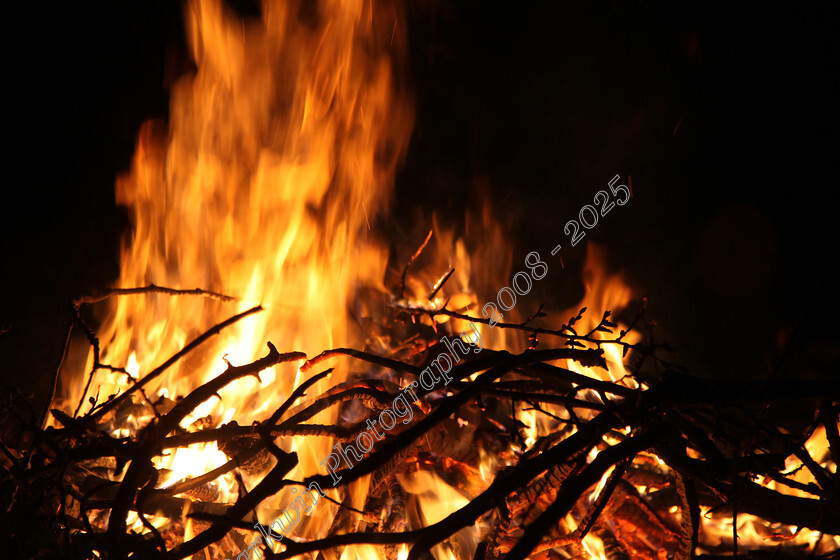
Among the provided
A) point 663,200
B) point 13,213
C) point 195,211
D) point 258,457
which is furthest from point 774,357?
point 13,213

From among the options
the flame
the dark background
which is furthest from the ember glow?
the dark background

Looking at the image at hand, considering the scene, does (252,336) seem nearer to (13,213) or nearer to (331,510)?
(331,510)

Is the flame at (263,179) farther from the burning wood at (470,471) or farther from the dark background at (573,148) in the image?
the burning wood at (470,471)

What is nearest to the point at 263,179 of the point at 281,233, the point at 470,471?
the point at 281,233

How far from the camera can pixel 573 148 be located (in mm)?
3510

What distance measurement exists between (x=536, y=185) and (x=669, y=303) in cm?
117

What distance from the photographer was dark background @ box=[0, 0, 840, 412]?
3068 millimetres

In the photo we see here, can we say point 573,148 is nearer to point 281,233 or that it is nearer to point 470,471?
point 281,233

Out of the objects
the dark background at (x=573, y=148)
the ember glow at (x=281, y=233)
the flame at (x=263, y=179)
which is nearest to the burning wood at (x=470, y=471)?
the ember glow at (x=281, y=233)

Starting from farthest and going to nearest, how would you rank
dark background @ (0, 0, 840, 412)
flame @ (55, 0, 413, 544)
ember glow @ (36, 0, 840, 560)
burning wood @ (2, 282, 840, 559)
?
dark background @ (0, 0, 840, 412) < flame @ (55, 0, 413, 544) < ember glow @ (36, 0, 840, 560) < burning wood @ (2, 282, 840, 559)

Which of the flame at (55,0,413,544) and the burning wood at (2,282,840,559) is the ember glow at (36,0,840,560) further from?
the burning wood at (2,282,840,559)

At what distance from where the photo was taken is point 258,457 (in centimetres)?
192

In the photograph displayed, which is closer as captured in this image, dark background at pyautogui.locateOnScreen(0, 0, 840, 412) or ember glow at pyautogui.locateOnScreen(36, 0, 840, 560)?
ember glow at pyautogui.locateOnScreen(36, 0, 840, 560)

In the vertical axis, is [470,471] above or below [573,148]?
below
